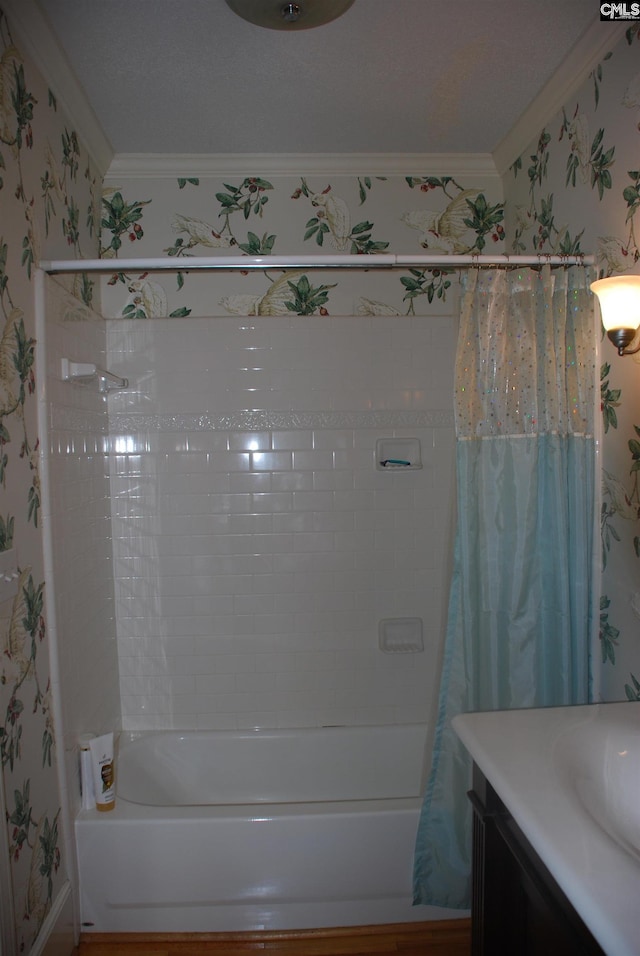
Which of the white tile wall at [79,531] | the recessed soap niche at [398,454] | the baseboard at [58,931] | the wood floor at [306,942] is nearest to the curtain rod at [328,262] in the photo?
the white tile wall at [79,531]

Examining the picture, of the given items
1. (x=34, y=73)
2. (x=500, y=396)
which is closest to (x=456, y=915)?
(x=500, y=396)

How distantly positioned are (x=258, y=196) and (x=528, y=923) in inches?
102

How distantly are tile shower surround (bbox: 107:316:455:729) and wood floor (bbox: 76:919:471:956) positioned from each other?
0.81m

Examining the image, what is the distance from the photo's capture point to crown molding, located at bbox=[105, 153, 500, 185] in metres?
2.69

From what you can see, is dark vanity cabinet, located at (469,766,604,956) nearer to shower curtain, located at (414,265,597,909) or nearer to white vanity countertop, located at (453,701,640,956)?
white vanity countertop, located at (453,701,640,956)

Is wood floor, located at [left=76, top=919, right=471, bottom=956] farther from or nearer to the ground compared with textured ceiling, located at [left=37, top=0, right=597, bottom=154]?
nearer to the ground

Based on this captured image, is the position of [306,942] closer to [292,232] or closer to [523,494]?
[523,494]

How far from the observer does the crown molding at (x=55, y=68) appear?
177cm

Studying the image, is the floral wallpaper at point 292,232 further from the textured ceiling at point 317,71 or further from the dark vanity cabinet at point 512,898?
the dark vanity cabinet at point 512,898

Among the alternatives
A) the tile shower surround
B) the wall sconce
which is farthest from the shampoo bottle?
the wall sconce

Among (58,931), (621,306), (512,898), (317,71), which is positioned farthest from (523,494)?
(58,931)

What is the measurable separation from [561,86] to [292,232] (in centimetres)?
113

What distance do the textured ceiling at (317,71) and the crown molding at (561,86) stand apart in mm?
30

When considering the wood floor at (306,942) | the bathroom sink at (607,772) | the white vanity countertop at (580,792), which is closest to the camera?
the white vanity countertop at (580,792)
